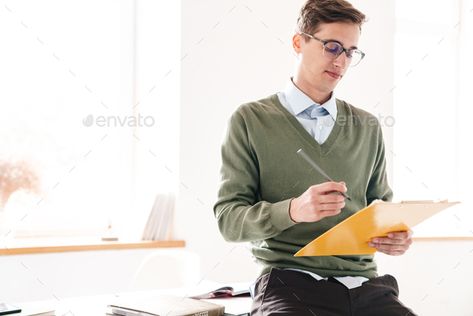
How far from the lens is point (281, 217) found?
4.80 feet

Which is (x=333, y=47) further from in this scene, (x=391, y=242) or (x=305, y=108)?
(x=391, y=242)

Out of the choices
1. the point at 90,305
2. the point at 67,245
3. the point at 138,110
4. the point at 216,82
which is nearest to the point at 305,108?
the point at 90,305

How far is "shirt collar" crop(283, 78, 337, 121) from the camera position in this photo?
1.76m

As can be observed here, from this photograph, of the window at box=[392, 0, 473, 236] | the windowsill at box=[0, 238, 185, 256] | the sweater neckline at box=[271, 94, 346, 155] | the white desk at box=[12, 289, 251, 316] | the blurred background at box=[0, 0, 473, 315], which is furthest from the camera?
the window at box=[392, 0, 473, 236]

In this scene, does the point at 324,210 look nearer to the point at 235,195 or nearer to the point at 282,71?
the point at 235,195

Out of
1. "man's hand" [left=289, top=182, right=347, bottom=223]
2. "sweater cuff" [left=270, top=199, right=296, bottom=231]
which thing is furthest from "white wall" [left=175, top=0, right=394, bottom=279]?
"man's hand" [left=289, top=182, right=347, bottom=223]

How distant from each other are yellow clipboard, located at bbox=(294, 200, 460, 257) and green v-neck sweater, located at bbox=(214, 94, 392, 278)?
134 millimetres

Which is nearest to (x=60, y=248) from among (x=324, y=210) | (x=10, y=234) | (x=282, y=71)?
(x=10, y=234)

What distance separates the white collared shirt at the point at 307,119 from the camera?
1.75m

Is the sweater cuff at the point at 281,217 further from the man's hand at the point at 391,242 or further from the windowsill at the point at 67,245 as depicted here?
the windowsill at the point at 67,245

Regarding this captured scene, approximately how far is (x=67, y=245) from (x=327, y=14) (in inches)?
71.1

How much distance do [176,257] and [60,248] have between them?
2.29 feet

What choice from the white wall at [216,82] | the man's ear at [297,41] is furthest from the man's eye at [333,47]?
the white wall at [216,82]

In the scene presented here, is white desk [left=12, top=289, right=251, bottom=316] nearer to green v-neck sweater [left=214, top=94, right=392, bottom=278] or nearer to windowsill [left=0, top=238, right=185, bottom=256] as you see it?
green v-neck sweater [left=214, top=94, right=392, bottom=278]
